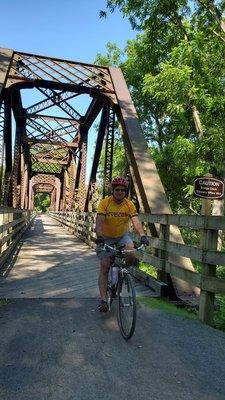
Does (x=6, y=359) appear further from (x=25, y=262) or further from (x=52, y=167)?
(x=52, y=167)

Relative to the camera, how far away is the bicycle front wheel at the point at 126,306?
14.6 feet

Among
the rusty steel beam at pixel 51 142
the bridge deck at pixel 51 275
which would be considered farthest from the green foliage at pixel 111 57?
the bridge deck at pixel 51 275

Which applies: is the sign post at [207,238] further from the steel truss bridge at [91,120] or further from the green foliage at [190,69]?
the green foliage at [190,69]

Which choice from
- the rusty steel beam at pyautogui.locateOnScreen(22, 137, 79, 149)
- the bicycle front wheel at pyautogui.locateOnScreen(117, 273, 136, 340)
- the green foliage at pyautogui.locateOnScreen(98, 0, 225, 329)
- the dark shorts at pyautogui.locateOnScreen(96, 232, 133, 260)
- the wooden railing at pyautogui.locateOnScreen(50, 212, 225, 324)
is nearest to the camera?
the bicycle front wheel at pyautogui.locateOnScreen(117, 273, 136, 340)

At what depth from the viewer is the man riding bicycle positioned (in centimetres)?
529

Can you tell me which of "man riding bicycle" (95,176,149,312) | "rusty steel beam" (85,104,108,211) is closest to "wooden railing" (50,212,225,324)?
"man riding bicycle" (95,176,149,312)

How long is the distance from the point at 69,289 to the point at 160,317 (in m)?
1.93

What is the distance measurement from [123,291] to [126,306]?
235 millimetres

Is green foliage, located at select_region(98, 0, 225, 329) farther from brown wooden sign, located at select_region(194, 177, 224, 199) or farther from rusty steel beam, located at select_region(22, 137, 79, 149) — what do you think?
rusty steel beam, located at select_region(22, 137, 79, 149)

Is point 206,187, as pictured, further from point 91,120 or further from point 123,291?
point 91,120

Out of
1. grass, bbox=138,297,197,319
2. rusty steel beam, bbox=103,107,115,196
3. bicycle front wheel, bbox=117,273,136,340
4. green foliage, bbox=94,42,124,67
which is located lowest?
grass, bbox=138,297,197,319

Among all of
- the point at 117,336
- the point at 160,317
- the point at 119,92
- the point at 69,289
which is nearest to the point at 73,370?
the point at 117,336

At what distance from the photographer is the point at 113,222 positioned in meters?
5.42

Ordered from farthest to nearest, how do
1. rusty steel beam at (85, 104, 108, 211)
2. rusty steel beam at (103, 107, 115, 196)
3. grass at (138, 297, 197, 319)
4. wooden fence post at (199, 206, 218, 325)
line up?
rusty steel beam at (85, 104, 108, 211) < rusty steel beam at (103, 107, 115, 196) < grass at (138, 297, 197, 319) < wooden fence post at (199, 206, 218, 325)
